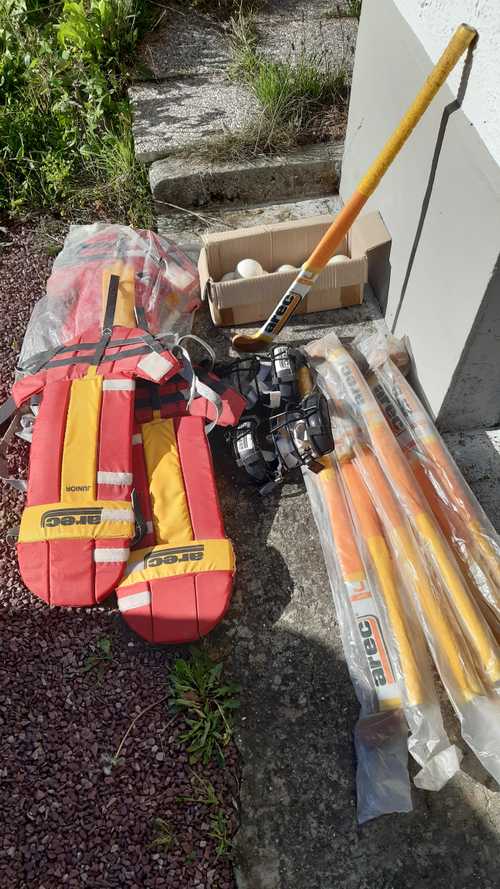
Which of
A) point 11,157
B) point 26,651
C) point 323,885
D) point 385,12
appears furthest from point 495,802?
point 11,157

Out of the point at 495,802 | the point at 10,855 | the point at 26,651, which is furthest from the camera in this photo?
the point at 26,651

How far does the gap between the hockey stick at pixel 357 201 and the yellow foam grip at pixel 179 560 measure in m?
1.19

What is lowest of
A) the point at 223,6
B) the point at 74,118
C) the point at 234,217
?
the point at 234,217

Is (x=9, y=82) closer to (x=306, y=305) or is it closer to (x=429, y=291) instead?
(x=306, y=305)

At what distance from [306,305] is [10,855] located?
277 cm

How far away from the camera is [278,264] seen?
11.9ft

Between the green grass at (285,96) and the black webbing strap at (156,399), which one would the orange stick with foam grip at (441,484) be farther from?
the green grass at (285,96)

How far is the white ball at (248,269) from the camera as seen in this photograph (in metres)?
3.47

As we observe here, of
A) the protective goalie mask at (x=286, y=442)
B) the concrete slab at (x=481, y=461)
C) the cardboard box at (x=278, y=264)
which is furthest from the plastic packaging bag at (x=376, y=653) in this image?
the cardboard box at (x=278, y=264)

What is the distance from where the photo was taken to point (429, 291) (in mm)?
2814

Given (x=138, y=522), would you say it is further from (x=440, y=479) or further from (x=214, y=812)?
(x=440, y=479)

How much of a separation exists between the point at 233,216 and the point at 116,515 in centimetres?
230

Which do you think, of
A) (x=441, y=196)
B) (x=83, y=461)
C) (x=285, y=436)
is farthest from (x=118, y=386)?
(x=441, y=196)

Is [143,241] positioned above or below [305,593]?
above
